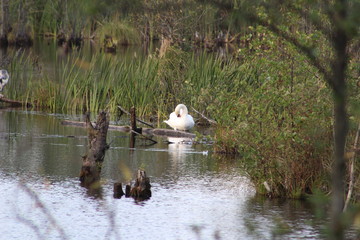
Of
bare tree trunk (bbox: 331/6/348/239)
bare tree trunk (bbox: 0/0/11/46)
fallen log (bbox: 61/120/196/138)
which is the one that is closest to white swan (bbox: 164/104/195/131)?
fallen log (bbox: 61/120/196/138)

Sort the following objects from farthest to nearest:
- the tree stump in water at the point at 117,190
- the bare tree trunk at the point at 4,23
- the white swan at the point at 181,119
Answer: the bare tree trunk at the point at 4,23
the white swan at the point at 181,119
the tree stump in water at the point at 117,190

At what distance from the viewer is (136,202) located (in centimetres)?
889

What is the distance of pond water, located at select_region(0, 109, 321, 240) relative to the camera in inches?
301

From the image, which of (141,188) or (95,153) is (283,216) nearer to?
(141,188)

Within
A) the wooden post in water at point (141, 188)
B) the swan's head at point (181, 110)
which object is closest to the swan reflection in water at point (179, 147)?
the swan's head at point (181, 110)

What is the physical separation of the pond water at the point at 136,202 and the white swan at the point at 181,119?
0.56 metres

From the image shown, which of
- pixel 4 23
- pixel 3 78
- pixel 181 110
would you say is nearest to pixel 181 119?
pixel 181 110

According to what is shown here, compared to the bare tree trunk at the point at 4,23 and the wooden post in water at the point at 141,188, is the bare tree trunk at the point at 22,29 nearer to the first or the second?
the bare tree trunk at the point at 4,23

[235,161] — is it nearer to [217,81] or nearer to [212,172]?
[212,172]

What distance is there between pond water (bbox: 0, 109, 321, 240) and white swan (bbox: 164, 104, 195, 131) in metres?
0.56

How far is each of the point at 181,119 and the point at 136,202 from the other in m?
4.92

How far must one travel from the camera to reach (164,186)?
385 inches

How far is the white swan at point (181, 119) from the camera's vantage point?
1370 centimetres

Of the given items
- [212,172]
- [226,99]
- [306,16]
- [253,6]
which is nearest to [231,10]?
[253,6]
